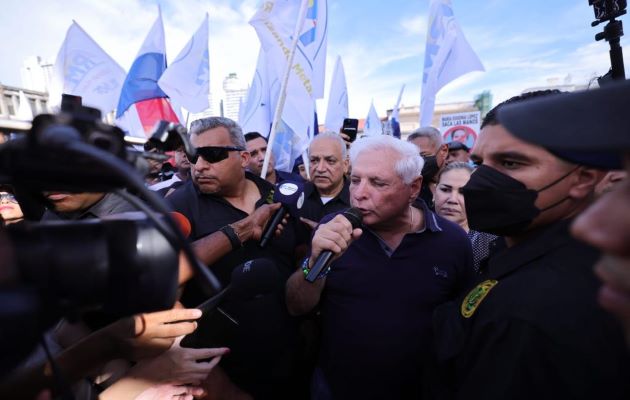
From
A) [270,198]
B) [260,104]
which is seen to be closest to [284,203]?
A: [270,198]

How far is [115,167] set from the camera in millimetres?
452

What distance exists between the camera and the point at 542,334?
949 millimetres

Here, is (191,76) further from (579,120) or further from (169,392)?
(579,120)

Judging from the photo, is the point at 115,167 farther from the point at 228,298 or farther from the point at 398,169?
the point at 398,169

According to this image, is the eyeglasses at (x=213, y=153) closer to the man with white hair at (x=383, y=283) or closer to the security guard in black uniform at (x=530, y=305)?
the man with white hair at (x=383, y=283)

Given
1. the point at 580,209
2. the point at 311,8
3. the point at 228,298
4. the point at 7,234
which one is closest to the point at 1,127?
the point at 7,234

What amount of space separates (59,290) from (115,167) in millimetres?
255

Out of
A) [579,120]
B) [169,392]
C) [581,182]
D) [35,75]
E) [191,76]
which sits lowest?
[169,392]

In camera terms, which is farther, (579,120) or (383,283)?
(383,283)

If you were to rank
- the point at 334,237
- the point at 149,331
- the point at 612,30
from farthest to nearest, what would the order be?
the point at 612,30 → the point at 334,237 → the point at 149,331

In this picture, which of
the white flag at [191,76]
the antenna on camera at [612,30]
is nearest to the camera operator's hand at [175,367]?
the antenna on camera at [612,30]

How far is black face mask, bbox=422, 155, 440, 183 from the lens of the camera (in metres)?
4.08

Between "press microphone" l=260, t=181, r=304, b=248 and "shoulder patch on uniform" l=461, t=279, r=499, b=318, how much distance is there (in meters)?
1.26

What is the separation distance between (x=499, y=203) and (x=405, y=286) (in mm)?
689
